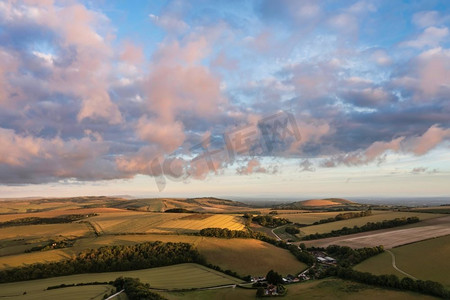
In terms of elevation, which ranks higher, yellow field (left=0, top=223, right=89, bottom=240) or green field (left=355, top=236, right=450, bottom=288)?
green field (left=355, top=236, right=450, bottom=288)

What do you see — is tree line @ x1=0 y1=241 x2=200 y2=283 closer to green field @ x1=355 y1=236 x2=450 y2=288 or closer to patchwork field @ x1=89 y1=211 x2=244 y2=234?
patchwork field @ x1=89 y1=211 x2=244 y2=234

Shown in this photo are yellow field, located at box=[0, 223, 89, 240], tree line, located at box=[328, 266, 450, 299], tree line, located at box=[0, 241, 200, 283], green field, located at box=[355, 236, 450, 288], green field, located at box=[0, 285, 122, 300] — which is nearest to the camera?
tree line, located at box=[328, 266, 450, 299]

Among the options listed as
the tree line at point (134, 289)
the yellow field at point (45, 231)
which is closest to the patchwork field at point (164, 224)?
the yellow field at point (45, 231)

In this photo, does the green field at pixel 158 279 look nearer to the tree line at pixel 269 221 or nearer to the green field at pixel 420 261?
the green field at pixel 420 261

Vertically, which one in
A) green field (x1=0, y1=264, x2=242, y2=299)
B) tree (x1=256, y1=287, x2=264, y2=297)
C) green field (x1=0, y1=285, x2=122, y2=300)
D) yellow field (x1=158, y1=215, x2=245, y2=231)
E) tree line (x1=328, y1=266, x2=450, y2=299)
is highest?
yellow field (x1=158, y1=215, x2=245, y2=231)

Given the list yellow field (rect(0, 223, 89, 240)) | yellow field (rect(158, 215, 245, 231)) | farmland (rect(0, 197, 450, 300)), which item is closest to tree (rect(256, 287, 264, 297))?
farmland (rect(0, 197, 450, 300))

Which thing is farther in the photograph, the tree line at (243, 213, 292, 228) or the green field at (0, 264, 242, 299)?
the tree line at (243, 213, 292, 228)
